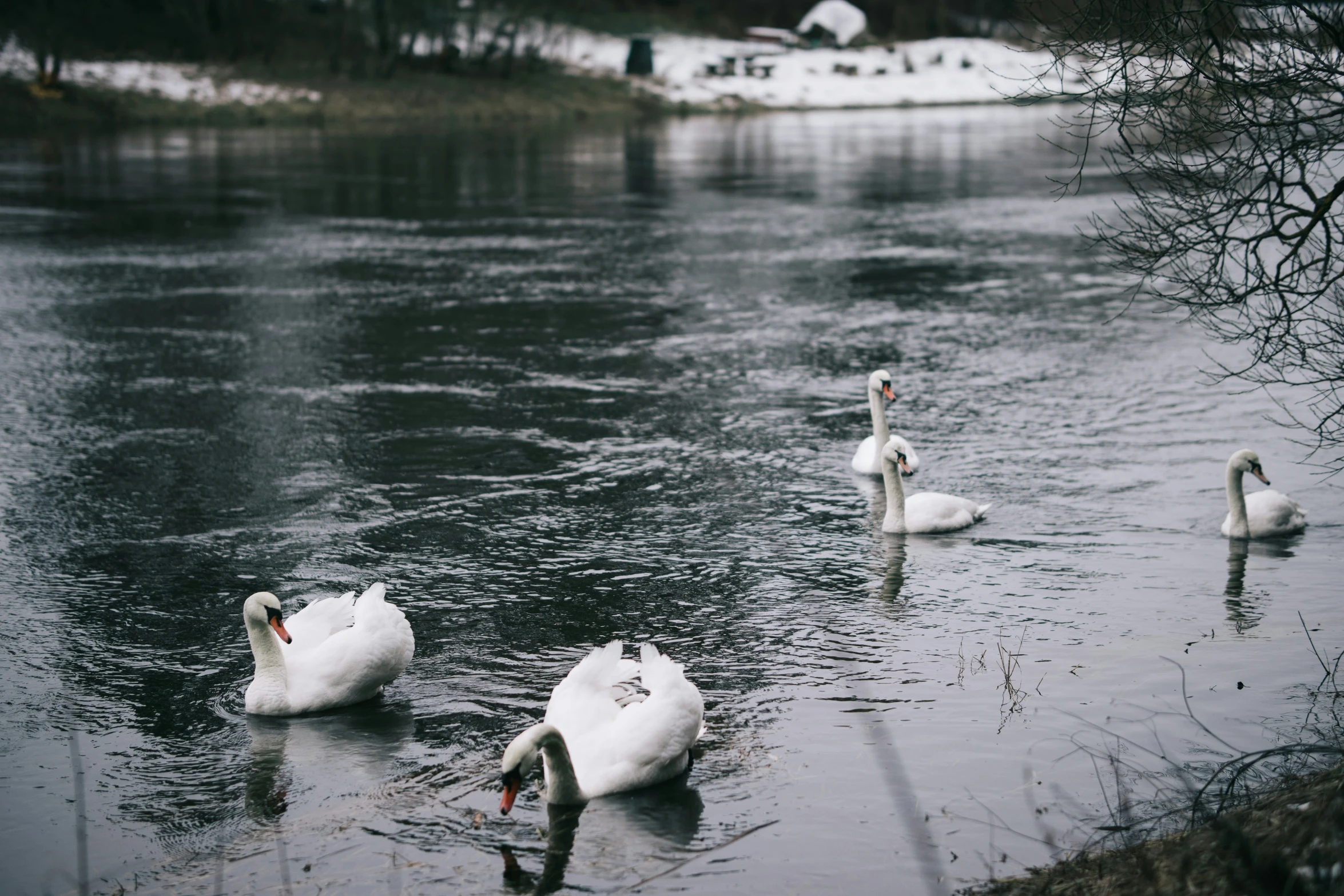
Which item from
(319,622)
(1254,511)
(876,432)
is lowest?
(319,622)

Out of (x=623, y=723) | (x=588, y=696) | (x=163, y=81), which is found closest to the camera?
(x=623, y=723)

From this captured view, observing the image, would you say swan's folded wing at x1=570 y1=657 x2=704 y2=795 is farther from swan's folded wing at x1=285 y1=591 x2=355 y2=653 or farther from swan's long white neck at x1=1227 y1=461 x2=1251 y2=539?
swan's long white neck at x1=1227 y1=461 x2=1251 y2=539

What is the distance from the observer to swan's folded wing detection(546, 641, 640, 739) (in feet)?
24.2

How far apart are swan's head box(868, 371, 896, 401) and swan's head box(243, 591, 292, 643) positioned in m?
6.56

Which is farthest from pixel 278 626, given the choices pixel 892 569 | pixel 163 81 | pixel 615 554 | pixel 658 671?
pixel 163 81

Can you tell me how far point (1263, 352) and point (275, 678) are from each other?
607 cm

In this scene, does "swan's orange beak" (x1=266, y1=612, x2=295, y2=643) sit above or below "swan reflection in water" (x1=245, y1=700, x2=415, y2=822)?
above

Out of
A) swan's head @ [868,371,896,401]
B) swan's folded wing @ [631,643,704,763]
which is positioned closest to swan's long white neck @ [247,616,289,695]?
swan's folded wing @ [631,643,704,763]

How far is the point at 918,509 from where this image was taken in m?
11.2

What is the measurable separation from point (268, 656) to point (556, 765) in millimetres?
2218

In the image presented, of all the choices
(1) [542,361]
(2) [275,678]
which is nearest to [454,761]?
(2) [275,678]

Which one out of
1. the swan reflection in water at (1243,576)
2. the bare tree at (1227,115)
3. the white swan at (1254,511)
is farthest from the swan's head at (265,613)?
the white swan at (1254,511)

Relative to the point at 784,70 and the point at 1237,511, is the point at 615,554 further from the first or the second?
the point at 784,70

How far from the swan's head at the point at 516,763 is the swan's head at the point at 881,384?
6.96 m
